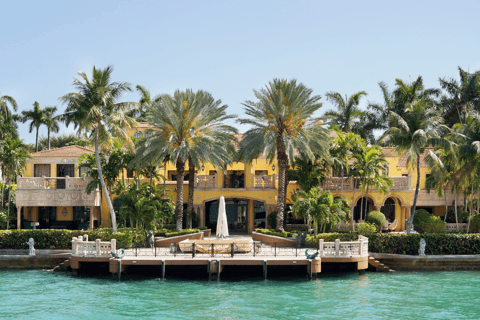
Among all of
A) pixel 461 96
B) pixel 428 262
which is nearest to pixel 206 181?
pixel 428 262

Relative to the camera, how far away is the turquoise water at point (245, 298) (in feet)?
76.1

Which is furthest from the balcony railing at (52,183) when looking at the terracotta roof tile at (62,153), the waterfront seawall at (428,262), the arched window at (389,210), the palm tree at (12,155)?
the arched window at (389,210)

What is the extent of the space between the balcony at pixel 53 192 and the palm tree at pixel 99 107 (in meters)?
5.84

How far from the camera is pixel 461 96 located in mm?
57219

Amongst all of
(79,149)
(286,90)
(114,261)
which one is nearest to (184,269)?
(114,261)

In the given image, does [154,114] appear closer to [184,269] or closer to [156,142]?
[156,142]

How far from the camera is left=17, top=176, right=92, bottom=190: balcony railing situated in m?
42.1

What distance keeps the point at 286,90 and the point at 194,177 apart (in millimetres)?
10874

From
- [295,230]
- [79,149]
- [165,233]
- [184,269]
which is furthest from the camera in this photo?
[79,149]

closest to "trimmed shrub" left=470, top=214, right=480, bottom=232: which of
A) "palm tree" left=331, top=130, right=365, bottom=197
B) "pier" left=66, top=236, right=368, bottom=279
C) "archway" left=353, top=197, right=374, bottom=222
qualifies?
"archway" left=353, top=197, right=374, bottom=222

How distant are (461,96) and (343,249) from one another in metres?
33.5

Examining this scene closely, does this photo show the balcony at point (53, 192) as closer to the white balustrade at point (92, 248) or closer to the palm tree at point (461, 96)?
the white balustrade at point (92, 248)

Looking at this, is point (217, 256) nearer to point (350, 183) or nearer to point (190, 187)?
point (190, 187)

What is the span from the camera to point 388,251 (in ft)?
115
